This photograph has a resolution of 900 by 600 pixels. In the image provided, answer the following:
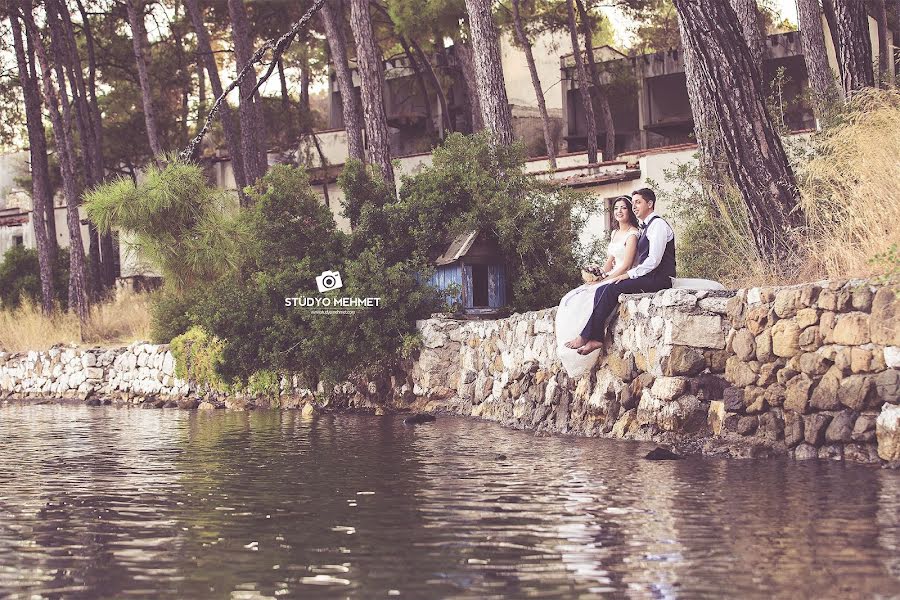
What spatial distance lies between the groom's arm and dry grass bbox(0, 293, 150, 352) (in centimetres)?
1626

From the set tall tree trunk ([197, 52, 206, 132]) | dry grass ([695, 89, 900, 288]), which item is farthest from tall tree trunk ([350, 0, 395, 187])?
tall tree trunk ([197, 52, 206, 132])

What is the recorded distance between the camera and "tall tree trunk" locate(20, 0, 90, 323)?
2781 cm

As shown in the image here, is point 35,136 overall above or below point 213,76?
below

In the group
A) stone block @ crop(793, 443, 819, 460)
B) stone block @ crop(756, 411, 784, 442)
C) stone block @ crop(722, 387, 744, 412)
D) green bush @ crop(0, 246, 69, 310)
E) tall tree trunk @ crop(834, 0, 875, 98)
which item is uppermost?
tall tree trunk @ crop(834, 0, 875, 98)

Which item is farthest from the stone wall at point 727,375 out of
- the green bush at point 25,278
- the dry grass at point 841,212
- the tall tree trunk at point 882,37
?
the green bush at point 25,278

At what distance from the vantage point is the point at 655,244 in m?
11.9

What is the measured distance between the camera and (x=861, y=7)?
1659 centimetres

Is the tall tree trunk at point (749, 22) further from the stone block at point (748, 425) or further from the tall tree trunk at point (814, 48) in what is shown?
the stone block at point (748, 425)

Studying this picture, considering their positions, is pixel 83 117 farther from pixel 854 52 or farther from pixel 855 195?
pixel 855 195

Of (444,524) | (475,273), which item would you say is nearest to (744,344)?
(444,524)

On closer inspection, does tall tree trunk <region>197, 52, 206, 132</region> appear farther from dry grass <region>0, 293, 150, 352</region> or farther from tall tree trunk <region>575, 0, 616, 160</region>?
tall tree trunk <region>575, 0, 616, 160</region>

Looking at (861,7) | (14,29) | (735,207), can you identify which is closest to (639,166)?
(861,7)

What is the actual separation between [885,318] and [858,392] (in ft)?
1.97

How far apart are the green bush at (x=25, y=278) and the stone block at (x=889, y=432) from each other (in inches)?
1005
